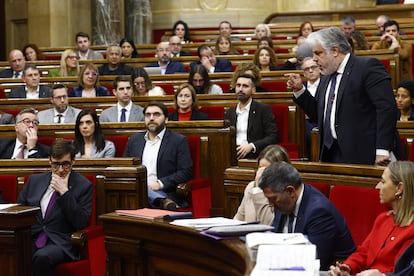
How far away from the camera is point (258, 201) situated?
4609mm

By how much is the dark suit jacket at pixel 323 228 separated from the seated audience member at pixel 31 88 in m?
5.42

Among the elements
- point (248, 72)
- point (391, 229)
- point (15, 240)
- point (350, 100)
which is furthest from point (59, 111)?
point (391, 229)

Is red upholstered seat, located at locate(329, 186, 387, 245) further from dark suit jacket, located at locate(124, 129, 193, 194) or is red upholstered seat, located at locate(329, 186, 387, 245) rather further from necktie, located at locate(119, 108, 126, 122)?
necktie, located at locate(119, 108, 126, 122)

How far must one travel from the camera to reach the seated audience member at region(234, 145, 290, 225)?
4539 mm

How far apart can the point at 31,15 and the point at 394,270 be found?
11156mm

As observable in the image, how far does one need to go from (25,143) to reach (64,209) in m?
1.65

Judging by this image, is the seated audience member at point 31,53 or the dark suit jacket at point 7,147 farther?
the seated audience member at point 31,53

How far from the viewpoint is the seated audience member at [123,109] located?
776 centimetres

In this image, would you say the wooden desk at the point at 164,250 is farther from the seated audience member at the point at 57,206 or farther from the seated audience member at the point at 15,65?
the seated audience member at the point at 15,65

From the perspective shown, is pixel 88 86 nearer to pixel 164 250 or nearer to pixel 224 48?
pixel 224 48

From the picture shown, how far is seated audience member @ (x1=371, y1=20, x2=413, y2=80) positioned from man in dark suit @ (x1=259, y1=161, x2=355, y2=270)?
17.6 feet

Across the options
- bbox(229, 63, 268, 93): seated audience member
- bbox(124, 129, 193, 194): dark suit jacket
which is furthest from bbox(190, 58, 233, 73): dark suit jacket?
bbox(124, 129, 193, 194): dark suit jacket

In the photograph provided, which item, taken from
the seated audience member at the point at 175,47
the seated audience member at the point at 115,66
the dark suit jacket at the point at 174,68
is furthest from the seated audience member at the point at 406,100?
the seated audience member at the point at 175,47

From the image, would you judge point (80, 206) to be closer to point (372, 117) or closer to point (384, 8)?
point (372, 117)
